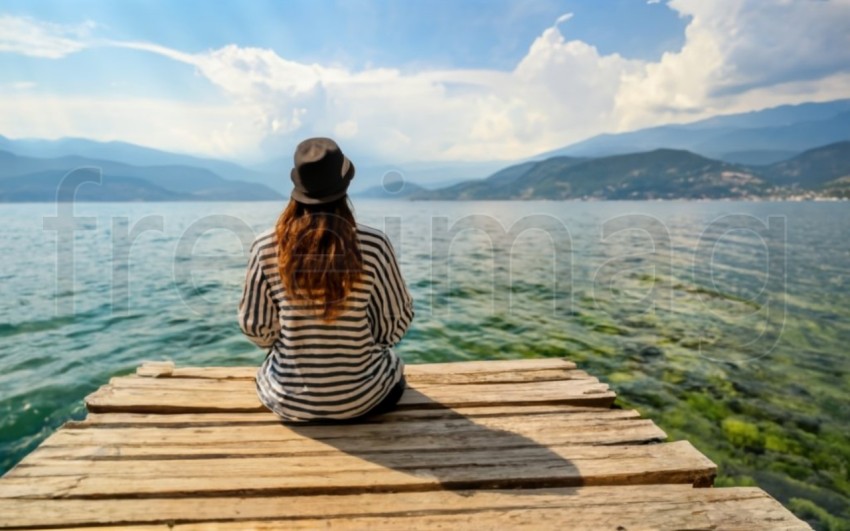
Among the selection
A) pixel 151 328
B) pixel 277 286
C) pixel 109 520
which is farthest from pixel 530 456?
pixel 151 328

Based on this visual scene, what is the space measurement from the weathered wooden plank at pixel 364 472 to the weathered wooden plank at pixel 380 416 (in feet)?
1.97

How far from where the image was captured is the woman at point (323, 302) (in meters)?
3.11

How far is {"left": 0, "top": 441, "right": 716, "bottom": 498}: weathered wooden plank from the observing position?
3047mm

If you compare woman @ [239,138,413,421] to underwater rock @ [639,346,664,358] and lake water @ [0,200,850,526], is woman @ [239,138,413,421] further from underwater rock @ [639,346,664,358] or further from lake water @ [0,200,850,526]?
underwater rock @ [639,346,664,358]

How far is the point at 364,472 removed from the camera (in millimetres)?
3238

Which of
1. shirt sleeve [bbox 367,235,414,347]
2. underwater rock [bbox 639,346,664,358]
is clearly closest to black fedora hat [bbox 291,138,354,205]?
shirt sleeve [bbox 367,235,414,347]

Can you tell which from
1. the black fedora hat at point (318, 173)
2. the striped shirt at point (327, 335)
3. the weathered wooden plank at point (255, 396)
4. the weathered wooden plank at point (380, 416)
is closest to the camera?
the black fedora hat at point (318, 173)

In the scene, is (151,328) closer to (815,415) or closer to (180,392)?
(180,392)

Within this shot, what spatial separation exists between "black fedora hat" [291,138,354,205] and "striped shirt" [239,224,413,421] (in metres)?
0.34

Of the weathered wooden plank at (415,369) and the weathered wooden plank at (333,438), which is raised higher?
the weathered wooden plank at (415,369)

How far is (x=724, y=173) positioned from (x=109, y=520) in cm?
23389

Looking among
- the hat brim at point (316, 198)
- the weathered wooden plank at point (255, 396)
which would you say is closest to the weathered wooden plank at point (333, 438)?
the weathered wooden plank at point (255, 396)

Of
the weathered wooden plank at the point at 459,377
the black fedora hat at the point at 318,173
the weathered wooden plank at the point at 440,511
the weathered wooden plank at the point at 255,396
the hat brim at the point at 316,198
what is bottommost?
the weathered wooden plank at the point at 440,511

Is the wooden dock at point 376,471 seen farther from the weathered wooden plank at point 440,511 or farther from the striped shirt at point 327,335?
the striped shirt at point 327,335
